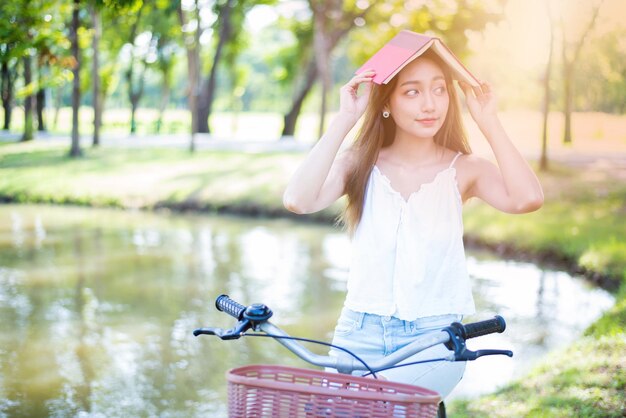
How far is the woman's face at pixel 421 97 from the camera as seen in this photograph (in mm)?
2873

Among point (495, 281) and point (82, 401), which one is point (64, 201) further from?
point (82, 401)

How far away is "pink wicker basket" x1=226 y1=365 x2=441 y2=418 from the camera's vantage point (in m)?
2.05

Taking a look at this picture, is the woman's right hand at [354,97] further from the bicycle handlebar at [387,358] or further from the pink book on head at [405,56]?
the bicycle handlebar at [387,358]

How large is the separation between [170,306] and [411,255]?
6.52m

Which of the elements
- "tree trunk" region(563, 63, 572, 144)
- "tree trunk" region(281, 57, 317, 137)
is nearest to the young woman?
"tree trunk" region(563, 63, 572, 144)

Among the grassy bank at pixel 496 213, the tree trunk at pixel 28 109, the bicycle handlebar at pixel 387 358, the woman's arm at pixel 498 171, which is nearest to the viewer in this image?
the bicycle handlebar at pixel 387 358

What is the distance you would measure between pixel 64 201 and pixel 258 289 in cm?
776

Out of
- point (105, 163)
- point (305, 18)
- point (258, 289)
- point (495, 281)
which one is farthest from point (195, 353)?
point (305, 18)

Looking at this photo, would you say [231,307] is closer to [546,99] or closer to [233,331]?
[233,331]

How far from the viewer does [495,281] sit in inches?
411

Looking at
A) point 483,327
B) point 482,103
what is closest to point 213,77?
point 482,103

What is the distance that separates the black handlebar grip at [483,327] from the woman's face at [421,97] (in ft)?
2.46

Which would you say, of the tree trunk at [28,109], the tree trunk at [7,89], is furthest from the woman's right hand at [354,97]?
the tree trunk at [28,109]

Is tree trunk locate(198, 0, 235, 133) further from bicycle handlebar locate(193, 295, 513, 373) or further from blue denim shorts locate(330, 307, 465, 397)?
bicycle handlebar locate(193, 295, 513, 373)
